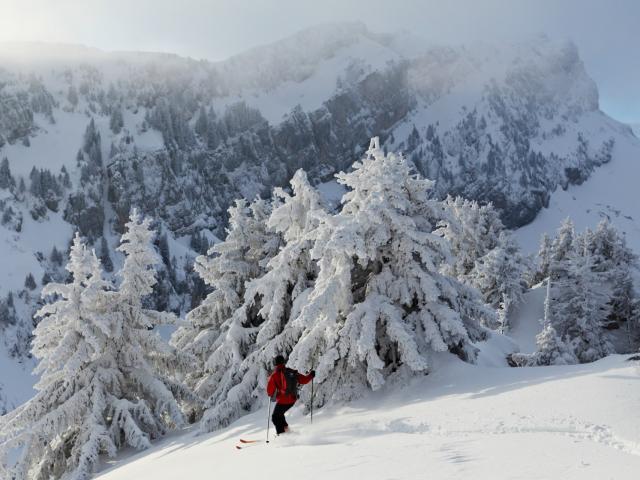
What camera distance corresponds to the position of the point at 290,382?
11.4m

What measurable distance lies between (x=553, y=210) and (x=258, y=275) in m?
172

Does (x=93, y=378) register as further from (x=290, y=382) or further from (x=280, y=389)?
(x=290, y=382)

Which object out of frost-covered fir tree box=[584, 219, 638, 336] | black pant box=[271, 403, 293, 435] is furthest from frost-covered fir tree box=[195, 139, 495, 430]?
frost-covered fir tree box=[584, 219, 638, 336]

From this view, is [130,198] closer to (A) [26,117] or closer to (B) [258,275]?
(A) [26,117]

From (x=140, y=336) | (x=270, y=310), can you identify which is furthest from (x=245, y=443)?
(x=140, y=336)

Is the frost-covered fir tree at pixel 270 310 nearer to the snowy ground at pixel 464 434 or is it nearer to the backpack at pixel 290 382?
the snowy ground at pixel 464 434

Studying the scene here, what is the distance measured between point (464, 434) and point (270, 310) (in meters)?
8.62

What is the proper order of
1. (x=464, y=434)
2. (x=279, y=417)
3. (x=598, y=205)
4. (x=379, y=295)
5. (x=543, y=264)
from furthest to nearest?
(x=598, y=205) < (x=543, y=264) < (x=379, y=295) < (x=279, y=417) < (x=464, y=434)

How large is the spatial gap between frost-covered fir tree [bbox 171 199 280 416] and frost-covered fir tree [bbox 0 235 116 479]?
11.8 feet

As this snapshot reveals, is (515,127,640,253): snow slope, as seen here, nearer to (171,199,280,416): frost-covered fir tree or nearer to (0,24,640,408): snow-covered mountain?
(0,24,640,408): snow-covered mountain

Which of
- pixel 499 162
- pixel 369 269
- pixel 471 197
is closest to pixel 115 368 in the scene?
pixel 369 269

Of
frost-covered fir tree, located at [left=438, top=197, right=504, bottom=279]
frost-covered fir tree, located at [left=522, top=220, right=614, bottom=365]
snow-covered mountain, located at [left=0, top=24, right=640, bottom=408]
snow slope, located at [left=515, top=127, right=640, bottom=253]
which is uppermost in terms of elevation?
snow-covered mountain, located at [left=0, top=24, right=640, bottom=408]

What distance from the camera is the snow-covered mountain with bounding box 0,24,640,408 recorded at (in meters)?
115

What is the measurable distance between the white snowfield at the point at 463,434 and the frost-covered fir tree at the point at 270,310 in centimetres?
289
